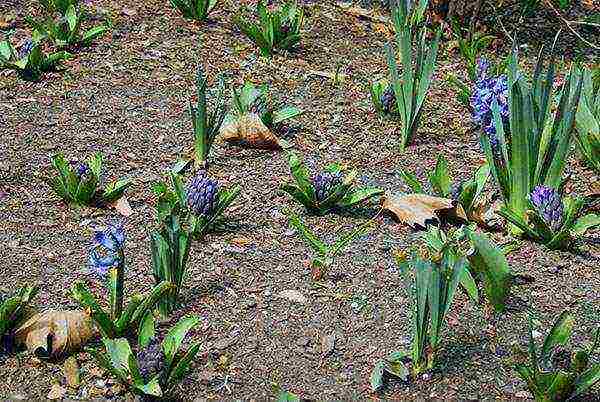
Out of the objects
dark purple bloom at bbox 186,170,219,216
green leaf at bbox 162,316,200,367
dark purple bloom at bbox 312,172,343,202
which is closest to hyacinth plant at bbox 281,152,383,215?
dark purple bloom at bbox 312,172,343,202

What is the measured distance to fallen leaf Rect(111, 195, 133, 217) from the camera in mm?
3186

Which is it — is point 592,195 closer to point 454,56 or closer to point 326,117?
point 326,117

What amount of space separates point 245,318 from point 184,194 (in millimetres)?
529

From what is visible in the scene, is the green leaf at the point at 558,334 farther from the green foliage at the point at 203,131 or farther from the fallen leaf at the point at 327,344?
the green foliage at the point at 203,131

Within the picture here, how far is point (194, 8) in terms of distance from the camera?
178 inches

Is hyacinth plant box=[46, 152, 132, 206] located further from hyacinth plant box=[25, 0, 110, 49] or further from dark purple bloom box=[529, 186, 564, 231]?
dark purple bloom box=[529, 186, 564, 231]

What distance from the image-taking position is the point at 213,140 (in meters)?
3.54

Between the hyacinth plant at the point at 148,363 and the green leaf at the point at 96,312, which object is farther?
the green leaf at the point at 96,312

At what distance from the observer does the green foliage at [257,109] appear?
368 cm

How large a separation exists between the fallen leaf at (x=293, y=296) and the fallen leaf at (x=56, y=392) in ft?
2.24

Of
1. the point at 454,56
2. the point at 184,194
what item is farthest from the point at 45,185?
the point at 454,56

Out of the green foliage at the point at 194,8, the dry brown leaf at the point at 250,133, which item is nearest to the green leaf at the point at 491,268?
the dry brown leaf at the point at 250,133

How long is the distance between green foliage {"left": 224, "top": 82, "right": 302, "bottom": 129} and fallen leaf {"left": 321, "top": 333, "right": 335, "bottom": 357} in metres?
1.27

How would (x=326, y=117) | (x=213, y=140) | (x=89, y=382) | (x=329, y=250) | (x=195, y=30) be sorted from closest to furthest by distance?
(x=89, y=382), (x=329, y=250), (x=213, y=140), (x=326, y=117), (x=195, y=30)
